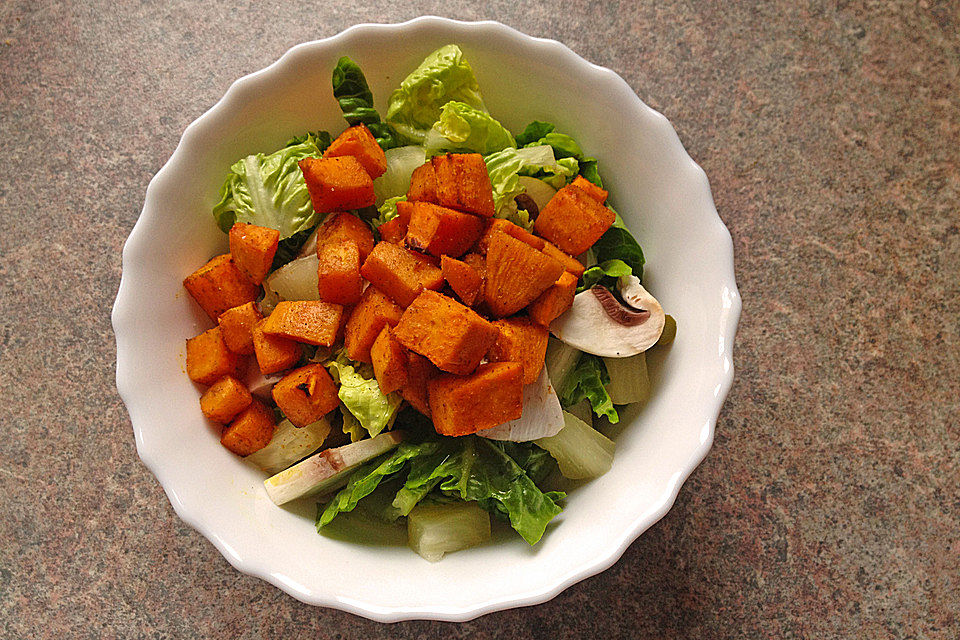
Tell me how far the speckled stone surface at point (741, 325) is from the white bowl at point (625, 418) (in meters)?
0.40

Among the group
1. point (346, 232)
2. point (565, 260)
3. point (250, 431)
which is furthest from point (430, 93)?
point (250, 431)

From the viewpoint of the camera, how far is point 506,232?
4.69 ft

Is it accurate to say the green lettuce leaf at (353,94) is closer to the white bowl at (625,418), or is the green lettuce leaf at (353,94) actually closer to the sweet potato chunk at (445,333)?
the white bowl at (625,418)

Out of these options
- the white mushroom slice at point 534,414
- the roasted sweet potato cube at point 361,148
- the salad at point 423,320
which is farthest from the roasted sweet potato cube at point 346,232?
the white mushroom slice at point 534,414

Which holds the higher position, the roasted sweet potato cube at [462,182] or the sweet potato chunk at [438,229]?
the roasted sweet potato cube at [462,182]

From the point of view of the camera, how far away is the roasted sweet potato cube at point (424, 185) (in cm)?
143

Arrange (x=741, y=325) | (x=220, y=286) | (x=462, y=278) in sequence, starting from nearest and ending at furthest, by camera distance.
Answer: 1. (x=462, y=278)
2. (x=220, y=286)
3. (x=741, y=325)

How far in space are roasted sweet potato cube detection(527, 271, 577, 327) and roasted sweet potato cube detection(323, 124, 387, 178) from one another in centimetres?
45

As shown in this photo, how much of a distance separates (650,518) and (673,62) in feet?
4.32

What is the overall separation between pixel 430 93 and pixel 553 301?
1.80 feet

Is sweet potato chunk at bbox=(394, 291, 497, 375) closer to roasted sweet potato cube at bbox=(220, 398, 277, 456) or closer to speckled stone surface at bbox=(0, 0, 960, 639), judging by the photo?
roasted sweet potato cube at bbox=(220, 398, 277, 456)

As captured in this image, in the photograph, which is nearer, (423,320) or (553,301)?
(423,320)

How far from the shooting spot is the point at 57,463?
1832 millimetres

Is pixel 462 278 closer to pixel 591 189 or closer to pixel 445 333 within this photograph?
pixel 445 333
